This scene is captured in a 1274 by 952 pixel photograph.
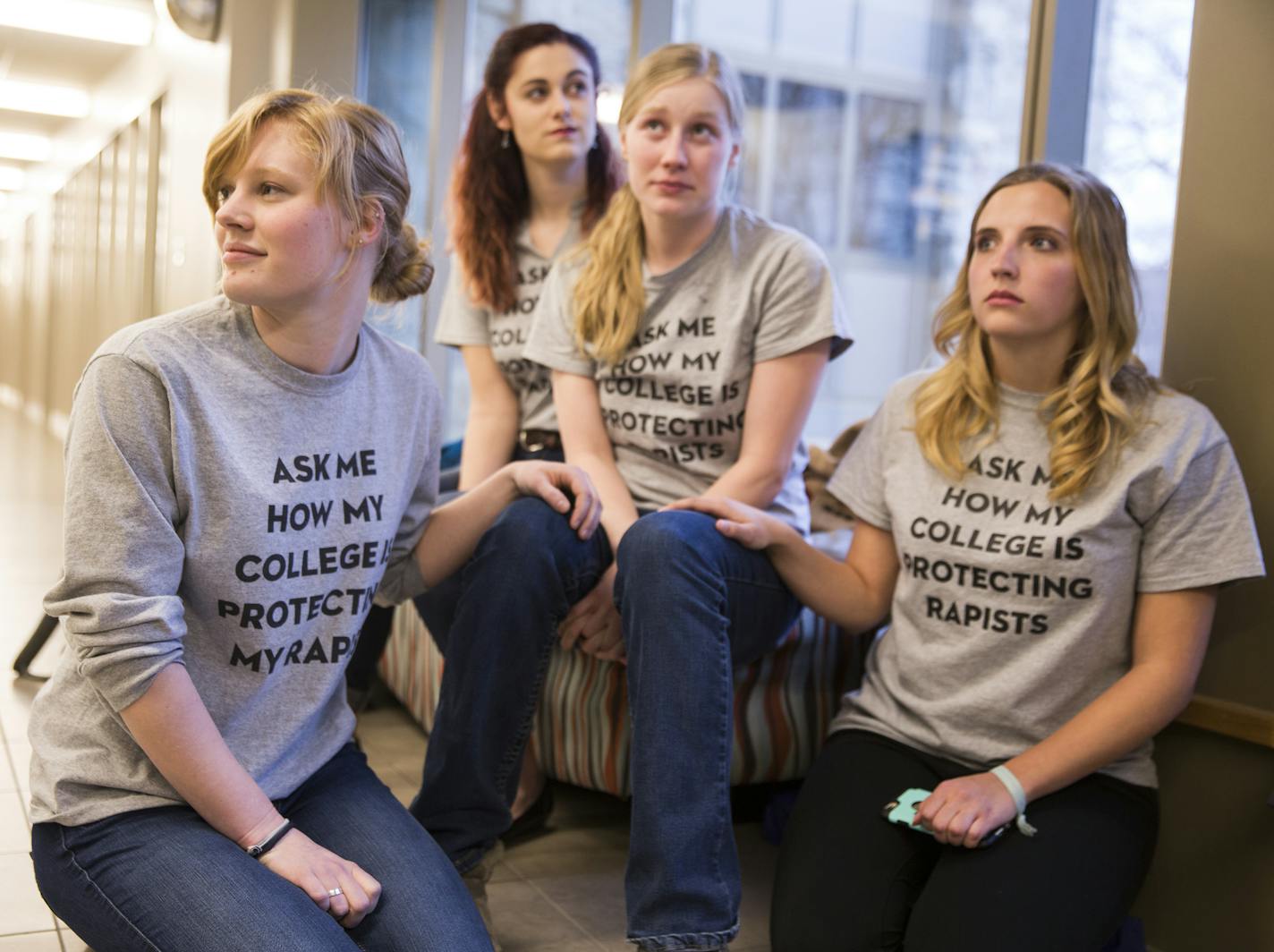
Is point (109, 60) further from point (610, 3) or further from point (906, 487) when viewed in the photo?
point (906, 487)

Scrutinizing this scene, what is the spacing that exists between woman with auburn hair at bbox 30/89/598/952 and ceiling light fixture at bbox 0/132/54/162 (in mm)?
12340

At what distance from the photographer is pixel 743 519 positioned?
1.75m

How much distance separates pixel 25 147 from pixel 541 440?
41.7 ft

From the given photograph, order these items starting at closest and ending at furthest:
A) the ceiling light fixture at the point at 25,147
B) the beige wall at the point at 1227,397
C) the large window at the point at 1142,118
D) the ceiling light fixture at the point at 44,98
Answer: the beige wall at the point at 1227,397 → the large window at the point at 1142,118 → the ceiling light fixture at the point at 44,98 → the ceiling light fixture at the point at 25,147

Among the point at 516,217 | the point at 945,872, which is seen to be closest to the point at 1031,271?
the point at 945,872

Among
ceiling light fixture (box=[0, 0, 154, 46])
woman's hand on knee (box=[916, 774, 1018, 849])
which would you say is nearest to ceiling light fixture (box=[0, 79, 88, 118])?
ceiling light fixture (box=[0, 0, 154, 46])

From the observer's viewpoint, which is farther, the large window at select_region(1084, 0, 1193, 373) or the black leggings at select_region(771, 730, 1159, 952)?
the large window at select_region(1084, 0, 1193, 373)

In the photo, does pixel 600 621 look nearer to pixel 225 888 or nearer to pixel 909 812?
pixel 909 812

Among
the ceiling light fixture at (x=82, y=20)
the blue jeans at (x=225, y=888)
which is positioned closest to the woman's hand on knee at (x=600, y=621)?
the blue jeans at (x=225, y=888)

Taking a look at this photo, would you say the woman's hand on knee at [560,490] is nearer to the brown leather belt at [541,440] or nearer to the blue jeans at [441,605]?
the blue jeans at [441,605]

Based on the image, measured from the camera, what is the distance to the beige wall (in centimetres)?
169

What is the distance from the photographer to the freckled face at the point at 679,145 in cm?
194

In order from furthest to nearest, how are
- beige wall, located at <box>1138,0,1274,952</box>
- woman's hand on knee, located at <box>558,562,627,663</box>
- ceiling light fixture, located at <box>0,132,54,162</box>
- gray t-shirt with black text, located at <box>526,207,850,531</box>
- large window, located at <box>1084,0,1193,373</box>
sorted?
ceiling light fixture, located at <box>0,132,54,162</box> → large window, located at <box>1084,0,1193,373</box> → gray t-shirt with black text, located at <box>526,207,850,531</box> → woman's hand on knee, located at <box>558,562,627,663</box> → beige wall, located at <box>1138,0,1274,952</box>

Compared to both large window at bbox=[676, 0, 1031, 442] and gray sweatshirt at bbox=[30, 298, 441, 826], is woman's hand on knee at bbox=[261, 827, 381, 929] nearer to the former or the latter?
gray sweatshirt at bbox=[30, 298, 441, 826]
